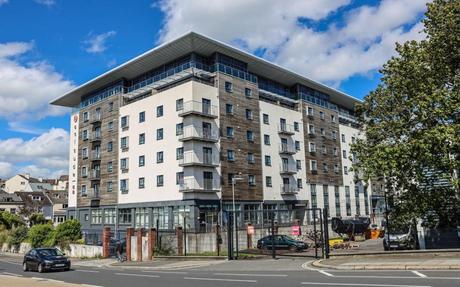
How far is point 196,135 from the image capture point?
1863 inches

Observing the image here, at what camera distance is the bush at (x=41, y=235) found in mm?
44519

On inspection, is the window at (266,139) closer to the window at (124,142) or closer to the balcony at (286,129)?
the balcony at (286,129)

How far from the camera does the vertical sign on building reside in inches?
2525

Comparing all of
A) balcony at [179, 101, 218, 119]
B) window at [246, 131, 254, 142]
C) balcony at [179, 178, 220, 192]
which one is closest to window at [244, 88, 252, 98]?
window at [246, 131, 254, 142]

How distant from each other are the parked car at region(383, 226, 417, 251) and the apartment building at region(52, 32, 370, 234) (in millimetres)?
17926


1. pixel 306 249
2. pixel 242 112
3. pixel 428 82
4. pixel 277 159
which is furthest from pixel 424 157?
pixel 277 159

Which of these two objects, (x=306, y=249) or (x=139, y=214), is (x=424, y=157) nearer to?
(x=306, y=249)

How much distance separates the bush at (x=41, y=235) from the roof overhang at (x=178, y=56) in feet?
69.0

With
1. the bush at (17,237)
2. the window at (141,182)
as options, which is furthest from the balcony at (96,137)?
the bush at (17,237)

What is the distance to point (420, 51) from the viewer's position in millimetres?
21812

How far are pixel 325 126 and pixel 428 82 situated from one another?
47.9 m

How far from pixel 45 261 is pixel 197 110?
2619cm

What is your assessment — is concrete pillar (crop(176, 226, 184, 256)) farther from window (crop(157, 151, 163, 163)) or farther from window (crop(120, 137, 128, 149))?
window (crop(120, 137, 128, 149))

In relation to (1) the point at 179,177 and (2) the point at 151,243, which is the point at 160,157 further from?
(2) the point at 151,243
